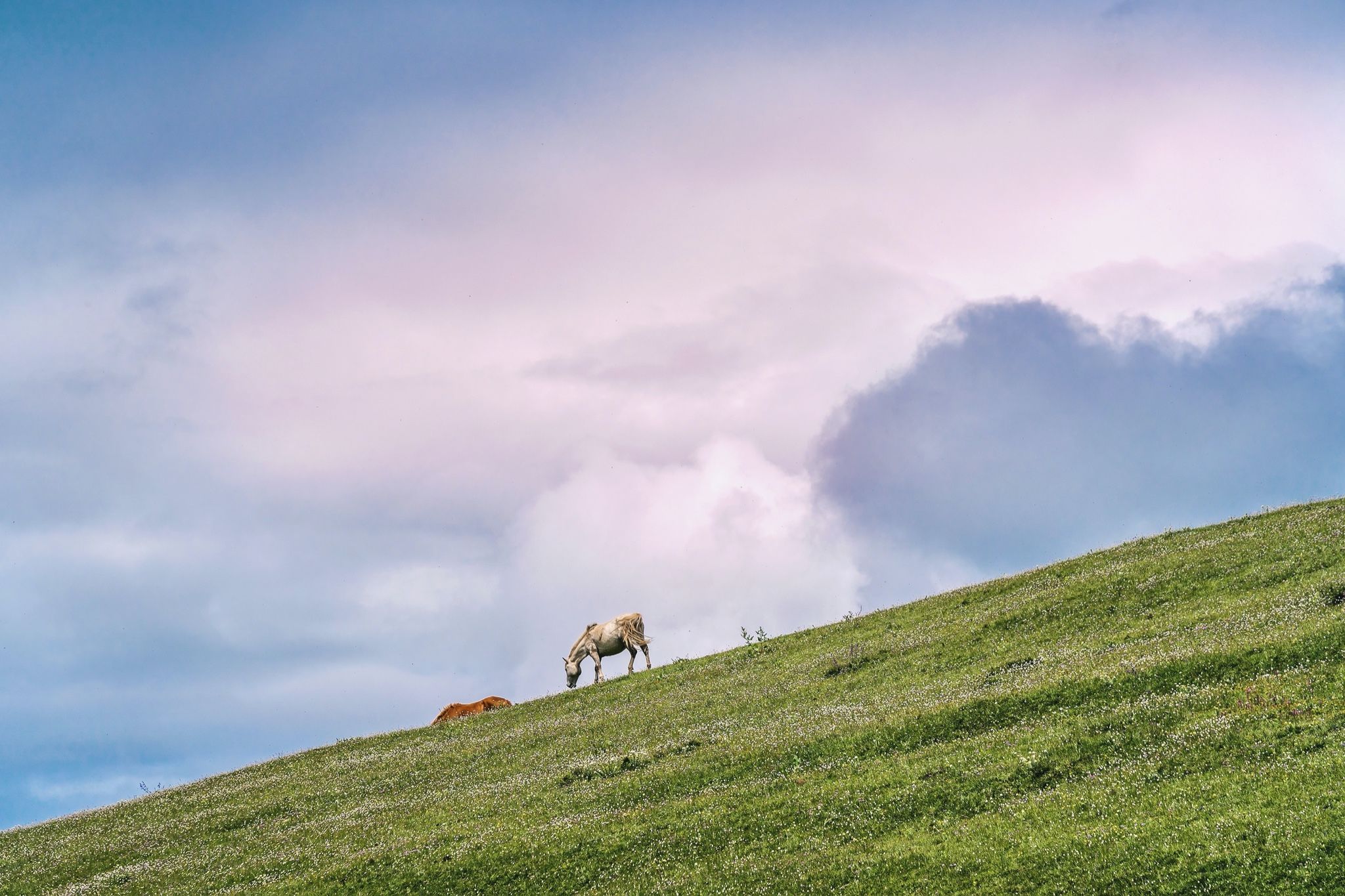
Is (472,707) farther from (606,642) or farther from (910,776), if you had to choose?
(910,776)

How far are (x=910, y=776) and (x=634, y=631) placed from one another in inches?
1392

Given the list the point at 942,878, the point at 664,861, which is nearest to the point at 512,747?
the point at 664,861

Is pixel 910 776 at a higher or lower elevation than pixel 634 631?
lower

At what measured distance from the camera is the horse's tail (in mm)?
57344

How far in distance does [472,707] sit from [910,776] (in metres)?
35.5

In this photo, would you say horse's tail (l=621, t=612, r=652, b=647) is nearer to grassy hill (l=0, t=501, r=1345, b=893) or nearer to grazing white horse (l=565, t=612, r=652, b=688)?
grazing white horse (l=565, t=612, r=652, b=688)

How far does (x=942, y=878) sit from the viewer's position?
58.7 ft

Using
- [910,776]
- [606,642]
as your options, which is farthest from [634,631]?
[910,776]

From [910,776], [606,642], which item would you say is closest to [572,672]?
[606,642]

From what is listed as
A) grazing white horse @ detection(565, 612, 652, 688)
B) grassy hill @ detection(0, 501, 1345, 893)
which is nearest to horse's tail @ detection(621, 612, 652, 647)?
grazing white horse @ detection(565, 612, 652, 688)

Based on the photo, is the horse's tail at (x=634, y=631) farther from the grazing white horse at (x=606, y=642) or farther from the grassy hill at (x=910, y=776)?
the grassy hill at (x=910, y=776)

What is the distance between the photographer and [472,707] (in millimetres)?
54094

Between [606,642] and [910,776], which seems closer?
[910,776]

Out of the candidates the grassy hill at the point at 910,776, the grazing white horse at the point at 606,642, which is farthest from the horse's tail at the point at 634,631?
the grassy hill at the point at 910,776
